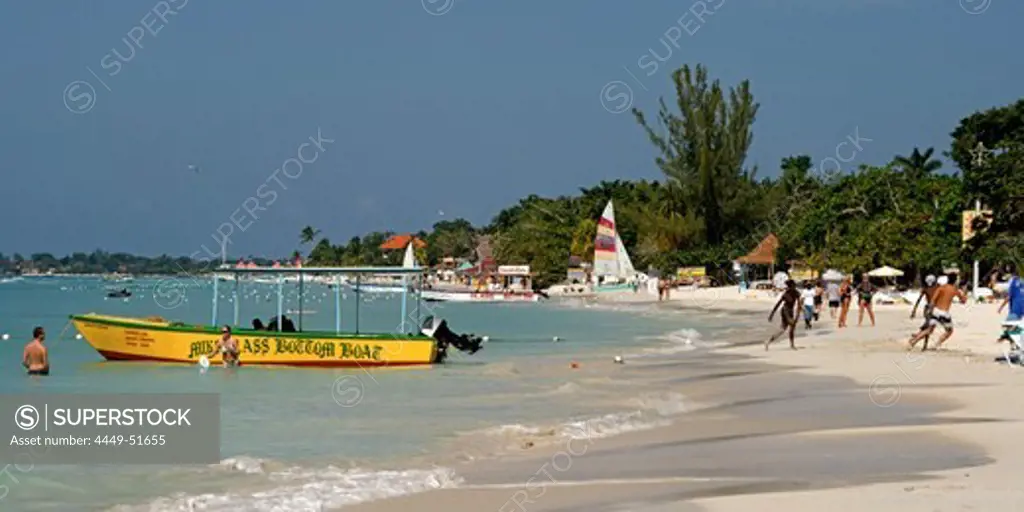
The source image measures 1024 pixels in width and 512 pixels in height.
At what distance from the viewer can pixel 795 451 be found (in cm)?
1138

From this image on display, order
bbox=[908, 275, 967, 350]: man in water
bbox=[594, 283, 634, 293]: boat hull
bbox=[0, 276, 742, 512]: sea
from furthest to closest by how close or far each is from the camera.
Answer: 1. bbox=[594, 283, 634, 293]: boat hull
2. bbox=[908, 275, 967, 350]: man in water
3. bbox=[0, 276, 742, 512]: sea

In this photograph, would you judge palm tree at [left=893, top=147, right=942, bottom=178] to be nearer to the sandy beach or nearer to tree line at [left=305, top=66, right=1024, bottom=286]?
tree line at [left=305, top=66, right=1024, bottom=286]

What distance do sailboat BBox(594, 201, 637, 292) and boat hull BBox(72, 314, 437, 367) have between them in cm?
5423

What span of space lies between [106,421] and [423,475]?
15.2ft

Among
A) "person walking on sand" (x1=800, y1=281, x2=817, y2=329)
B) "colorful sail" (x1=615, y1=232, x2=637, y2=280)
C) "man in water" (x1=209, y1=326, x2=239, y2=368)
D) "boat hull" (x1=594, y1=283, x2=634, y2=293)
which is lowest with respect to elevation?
→ "man in water" (x1=209, y1=326, x2=239, y2=368)

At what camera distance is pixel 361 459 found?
1260cm

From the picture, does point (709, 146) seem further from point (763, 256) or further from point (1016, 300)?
point (1016, 300)

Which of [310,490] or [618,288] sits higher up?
[618,288]

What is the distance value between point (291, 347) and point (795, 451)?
13.3m

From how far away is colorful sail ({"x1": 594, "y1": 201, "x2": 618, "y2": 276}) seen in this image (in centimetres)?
7825

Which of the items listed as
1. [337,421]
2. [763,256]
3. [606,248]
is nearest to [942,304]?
[337,421]

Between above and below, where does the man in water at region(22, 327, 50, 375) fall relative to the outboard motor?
below

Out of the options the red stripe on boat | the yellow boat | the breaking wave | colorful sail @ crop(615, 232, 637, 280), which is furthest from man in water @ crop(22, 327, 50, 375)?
colorful sail @ crop(615, 232, 637, 280)

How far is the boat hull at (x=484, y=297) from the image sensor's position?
80.5m
